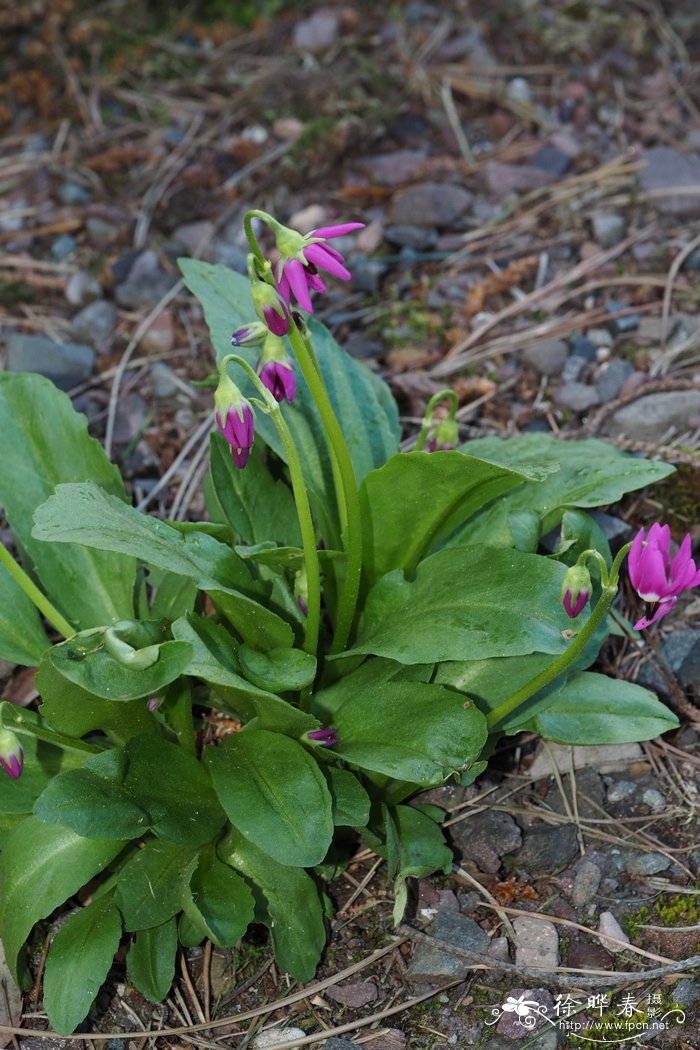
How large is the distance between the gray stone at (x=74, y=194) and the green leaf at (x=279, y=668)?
3.25m

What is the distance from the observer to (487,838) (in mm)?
2865

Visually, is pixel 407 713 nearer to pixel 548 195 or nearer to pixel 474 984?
pixel 474 984

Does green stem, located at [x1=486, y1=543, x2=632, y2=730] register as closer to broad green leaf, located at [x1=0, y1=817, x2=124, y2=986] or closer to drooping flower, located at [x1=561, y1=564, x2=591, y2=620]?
drooping flower, located at [x1=561, y1=564, x2=591, y2=620]

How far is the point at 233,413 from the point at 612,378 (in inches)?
79.6

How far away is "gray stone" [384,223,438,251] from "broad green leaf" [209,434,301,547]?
1.96 m

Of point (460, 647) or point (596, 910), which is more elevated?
point (460, 647)

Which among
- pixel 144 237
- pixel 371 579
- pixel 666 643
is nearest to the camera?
pixel 371 579

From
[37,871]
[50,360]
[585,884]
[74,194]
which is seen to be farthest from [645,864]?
[74,194]

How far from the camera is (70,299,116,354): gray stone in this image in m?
4.55

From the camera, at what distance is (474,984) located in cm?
258

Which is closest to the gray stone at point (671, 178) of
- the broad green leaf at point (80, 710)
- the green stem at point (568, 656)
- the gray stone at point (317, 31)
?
the gray stone at point (317, 31)

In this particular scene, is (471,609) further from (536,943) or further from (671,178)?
(671,178)

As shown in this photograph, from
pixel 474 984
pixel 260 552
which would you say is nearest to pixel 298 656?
pixel 260 552

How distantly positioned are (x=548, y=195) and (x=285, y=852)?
349 cm
